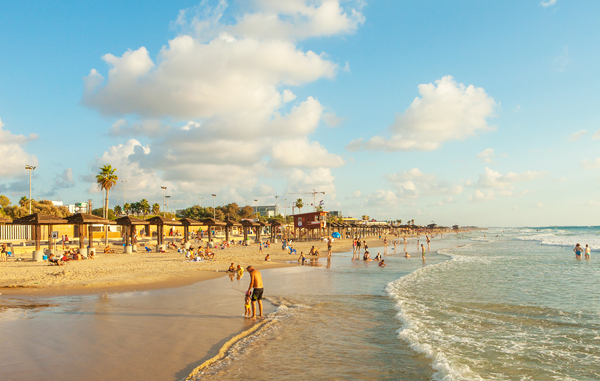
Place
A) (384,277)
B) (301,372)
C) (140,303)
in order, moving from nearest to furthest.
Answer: (301,372)
(140,303)
(384,277)

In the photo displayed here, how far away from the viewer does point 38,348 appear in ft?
24.6

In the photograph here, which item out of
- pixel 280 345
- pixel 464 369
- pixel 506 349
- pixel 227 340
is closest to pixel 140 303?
pixel 227 340

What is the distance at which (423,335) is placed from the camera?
30.8 feet

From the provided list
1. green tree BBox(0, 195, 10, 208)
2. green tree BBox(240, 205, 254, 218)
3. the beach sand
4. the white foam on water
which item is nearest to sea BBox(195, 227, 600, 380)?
the white foam on water

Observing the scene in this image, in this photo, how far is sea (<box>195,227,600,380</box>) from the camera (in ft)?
22.9

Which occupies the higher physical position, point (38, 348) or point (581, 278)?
point (38, 348)

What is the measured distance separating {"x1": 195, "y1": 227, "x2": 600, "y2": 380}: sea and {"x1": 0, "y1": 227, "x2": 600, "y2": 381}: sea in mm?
39

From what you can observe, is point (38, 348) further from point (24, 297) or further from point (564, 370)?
point (564, 370)

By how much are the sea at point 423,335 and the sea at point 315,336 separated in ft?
0.13

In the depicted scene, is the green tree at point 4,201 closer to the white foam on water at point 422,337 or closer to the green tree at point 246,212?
the white foam on water at point 422,337

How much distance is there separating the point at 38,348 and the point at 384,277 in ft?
57.3

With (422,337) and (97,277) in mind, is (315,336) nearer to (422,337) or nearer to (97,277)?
(422,337)

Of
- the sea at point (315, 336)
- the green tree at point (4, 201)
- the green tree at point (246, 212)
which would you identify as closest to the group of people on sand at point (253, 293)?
the sea at point (315, 336)

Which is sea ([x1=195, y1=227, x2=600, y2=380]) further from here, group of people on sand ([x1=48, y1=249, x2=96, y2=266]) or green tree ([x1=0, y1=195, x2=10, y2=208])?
green tree ([x1=0, y1=195, x2=10, y2=208])
